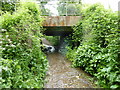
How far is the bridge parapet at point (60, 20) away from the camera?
239 inches

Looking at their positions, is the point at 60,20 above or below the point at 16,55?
above

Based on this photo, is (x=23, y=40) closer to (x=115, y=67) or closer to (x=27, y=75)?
(x=27, y=75)

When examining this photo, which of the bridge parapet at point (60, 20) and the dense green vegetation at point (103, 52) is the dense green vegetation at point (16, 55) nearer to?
the dense green vegetation at point (103, 52)

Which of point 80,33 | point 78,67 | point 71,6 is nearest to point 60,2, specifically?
point 71,6

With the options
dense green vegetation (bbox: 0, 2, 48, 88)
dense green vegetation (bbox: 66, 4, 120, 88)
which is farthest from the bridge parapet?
dense green vegetation (bbox: 0, 2, 48, 88)

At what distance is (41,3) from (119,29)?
5.41 meters

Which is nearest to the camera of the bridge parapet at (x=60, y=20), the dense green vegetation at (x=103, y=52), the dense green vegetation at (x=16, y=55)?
the dense green vegetation at (x=16, y=55)

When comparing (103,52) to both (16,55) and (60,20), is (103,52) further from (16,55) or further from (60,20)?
(60,20)

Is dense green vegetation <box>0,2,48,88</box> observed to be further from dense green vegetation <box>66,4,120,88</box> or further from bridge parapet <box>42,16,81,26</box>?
bridge parapet <box>42,16,81,26</box>

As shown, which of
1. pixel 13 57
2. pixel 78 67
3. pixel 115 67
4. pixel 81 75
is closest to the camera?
pixel 115 67

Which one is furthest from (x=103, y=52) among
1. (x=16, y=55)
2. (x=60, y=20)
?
(x=60, y=20)

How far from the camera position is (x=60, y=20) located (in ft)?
20.0

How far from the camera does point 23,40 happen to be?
3.13m

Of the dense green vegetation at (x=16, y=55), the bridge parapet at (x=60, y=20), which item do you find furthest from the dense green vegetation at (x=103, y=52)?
the dense green vegetation at (x=16, y=55)
